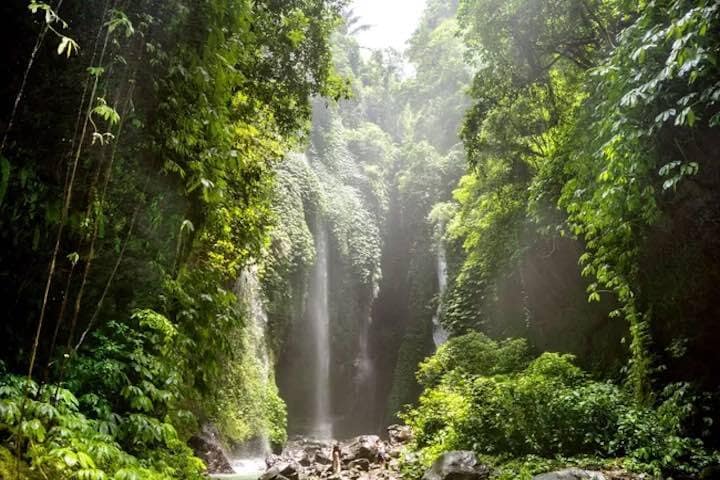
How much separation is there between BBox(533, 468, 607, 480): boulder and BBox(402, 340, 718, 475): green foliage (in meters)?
0.53

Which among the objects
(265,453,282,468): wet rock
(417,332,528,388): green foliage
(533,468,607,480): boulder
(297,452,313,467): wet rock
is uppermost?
(417,332,528,388): green foliage

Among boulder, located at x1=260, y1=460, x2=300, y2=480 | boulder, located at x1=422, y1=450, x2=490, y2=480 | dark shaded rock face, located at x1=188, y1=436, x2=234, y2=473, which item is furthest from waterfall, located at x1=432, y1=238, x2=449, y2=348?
boulder, located at x1=422, y1=450, x2=490, y2=480

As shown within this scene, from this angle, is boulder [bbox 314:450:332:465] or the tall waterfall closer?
boulder [bbox 314:450:332:465]

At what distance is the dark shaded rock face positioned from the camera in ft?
33.1

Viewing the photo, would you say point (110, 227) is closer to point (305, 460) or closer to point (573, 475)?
point (573, 475)

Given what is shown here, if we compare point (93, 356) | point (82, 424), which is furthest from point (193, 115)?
point (82, 424)

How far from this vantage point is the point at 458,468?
687 cm

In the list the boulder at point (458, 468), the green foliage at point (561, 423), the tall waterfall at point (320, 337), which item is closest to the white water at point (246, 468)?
the green foliage at point (561, 423)

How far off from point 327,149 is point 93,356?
24.8 metres

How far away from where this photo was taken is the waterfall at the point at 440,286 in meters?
19.5

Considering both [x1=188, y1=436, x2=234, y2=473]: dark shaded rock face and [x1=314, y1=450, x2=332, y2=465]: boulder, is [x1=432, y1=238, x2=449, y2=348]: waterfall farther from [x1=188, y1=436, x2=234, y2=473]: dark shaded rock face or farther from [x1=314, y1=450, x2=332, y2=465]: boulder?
[x1=188, y1=436, x2=234, y2=473]: dark shaded rock face

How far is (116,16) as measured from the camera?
3455mm

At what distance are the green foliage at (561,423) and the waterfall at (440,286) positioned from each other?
31.0 ft

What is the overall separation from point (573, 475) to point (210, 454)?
25.2 ft
